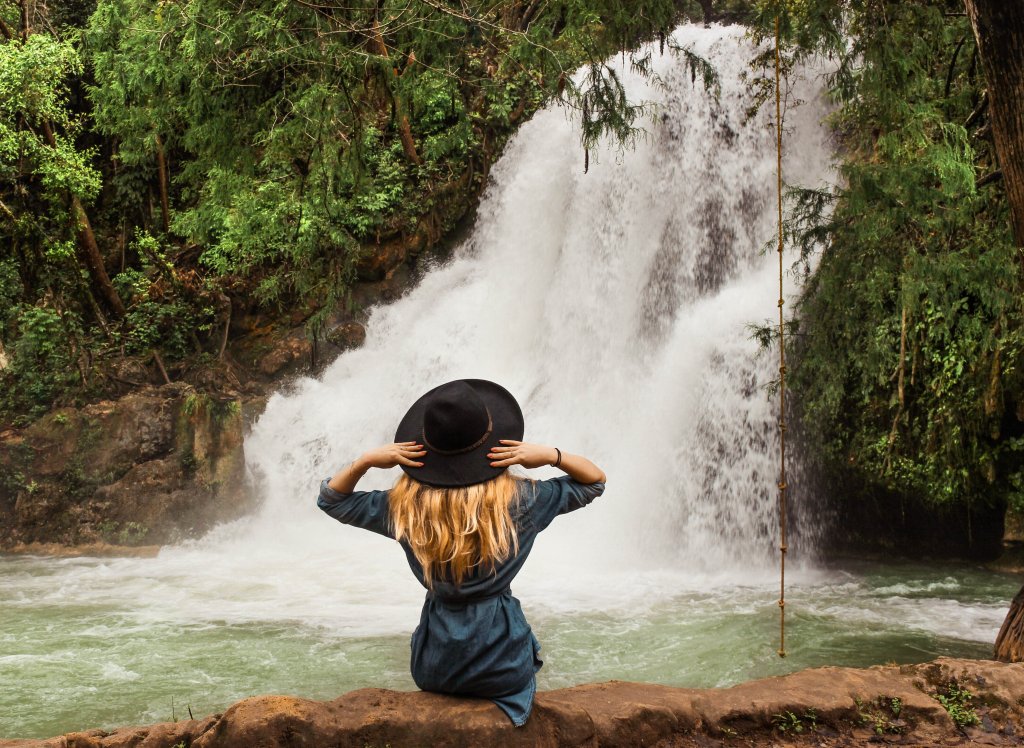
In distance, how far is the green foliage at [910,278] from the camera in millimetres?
5969

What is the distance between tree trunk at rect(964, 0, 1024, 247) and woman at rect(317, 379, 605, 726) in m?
2.66

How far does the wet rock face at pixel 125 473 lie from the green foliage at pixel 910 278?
24.5ft

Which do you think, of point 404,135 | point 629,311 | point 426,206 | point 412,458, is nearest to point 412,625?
point 412,458

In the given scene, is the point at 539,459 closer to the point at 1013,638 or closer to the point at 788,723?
the point at 788,723

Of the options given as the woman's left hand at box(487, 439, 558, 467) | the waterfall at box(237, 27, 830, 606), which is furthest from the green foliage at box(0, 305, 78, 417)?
the woman's left hand at box(487, 439, 558, 467)

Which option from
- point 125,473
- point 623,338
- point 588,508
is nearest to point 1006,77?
point 588,508

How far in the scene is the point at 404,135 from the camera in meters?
14.5

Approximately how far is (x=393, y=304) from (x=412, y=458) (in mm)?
11424

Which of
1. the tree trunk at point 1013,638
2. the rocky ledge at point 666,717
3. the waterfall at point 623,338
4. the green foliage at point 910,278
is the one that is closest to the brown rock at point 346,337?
the waterfall at point 623,338

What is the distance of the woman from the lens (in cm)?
262

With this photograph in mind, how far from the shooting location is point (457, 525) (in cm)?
262

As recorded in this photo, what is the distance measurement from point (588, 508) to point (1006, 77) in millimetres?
6641

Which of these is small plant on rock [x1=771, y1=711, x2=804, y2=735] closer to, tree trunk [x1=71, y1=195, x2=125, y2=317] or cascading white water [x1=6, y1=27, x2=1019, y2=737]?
cascading white water [x1=6, y1=27, x2=1019, y2=737]

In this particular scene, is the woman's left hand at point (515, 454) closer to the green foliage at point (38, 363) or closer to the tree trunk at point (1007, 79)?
the tree trunk at point (1007, 79)
